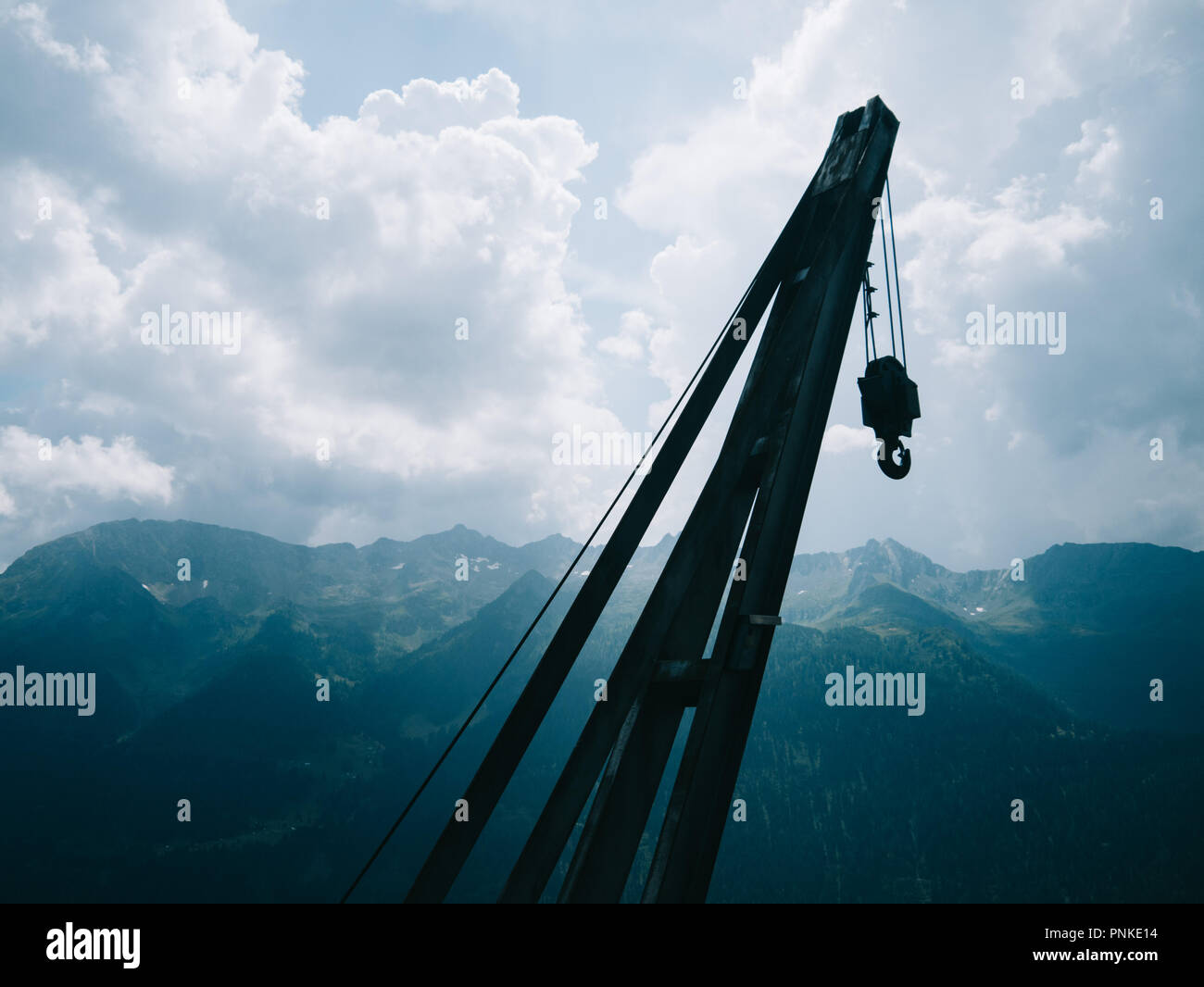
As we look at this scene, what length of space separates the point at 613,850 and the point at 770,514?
2597mm

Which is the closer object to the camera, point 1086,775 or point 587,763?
point 587,763

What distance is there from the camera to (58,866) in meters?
178

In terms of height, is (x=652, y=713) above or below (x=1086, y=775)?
above

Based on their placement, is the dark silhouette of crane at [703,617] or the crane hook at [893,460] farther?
the crane hook at [893,460]

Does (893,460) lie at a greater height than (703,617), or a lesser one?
greater

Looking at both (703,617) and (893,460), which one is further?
(893,460)

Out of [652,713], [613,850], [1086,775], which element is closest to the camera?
[613,850]

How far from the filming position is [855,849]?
632 ft

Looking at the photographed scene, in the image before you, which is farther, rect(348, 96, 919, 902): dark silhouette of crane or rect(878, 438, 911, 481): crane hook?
rect(878, 438, 911, 481): crane hook
